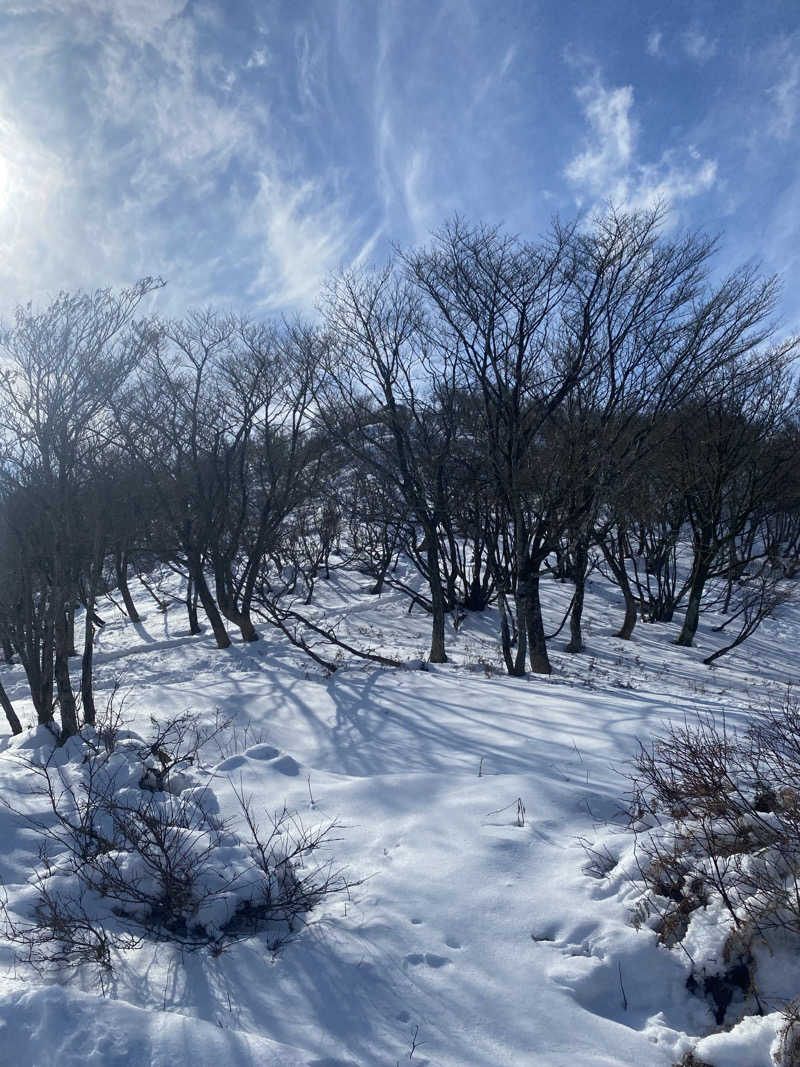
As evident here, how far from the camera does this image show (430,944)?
11.5 ft

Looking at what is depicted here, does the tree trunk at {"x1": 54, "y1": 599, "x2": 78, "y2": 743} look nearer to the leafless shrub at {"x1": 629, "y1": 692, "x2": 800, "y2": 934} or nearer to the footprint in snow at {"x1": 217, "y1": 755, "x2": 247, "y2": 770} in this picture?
the footprint in snow at {"x1": 217, "y1": 755, "x2": 247, "y2": 770}

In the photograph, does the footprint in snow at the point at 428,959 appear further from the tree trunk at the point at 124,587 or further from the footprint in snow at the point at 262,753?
the tree trunk at the point at 124,587

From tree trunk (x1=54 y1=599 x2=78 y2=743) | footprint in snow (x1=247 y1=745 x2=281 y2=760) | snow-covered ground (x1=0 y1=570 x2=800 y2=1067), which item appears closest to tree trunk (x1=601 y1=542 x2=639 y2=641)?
snow-covered ground (x1=0 y1=570 x2=800 y2=1067)

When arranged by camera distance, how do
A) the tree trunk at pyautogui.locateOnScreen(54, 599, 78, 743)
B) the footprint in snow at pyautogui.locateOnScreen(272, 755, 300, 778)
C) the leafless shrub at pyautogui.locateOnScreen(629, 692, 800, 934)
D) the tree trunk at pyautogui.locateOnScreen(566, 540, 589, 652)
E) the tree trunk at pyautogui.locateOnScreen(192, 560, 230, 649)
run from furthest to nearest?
the tree trunk at pyautogui.locateOnScreen(192, 560, 230, 649)
the tree trunk at pyautogui.locateOnScreen(566, 540, 589, 652)
the tree trunk at pyautogui.locateOnScreen(54, 599, 78, 743)
the footprint in snow at pyautogui.locateOnScreen(272, 755, 300, 778)
the leafless shrub at pyautogui.locateOnScreen(629, 692, 800, 934)

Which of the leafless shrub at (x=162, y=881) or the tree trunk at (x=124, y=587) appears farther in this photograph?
the tree trunk at (x=124, y=587)

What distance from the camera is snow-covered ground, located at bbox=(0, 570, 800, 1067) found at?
9.20 ft

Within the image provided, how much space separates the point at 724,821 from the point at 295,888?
278 centimetres

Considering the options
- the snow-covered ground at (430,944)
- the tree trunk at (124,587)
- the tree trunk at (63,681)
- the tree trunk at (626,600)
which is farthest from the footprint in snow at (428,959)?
the tree trunk at (124,587)

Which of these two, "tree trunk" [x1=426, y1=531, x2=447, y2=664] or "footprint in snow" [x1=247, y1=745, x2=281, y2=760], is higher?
"tree trunk" [x1=426, y1=531, x2=447, y2=664]

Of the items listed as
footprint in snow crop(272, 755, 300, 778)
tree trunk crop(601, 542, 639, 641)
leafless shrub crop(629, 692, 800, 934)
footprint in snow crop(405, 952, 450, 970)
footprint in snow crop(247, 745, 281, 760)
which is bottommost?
footprint in snow crop(405, 952, 450, 970)

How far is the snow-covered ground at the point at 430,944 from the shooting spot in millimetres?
2805

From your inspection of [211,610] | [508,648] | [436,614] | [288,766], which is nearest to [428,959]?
[288,766]

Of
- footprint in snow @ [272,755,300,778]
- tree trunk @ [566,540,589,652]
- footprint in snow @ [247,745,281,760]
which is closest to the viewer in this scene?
footprint in snow @ [272,755,300,778]

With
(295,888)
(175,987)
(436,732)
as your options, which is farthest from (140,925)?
(436,732)
